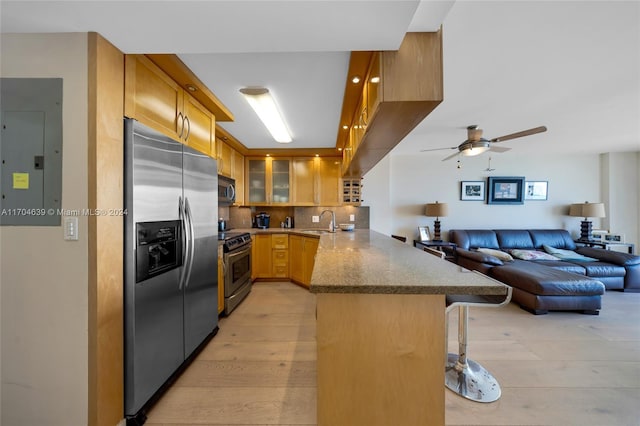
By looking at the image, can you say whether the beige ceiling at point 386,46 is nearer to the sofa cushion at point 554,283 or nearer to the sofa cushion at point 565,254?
the sofa cushion at point 554,283

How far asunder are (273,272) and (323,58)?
3364 mm

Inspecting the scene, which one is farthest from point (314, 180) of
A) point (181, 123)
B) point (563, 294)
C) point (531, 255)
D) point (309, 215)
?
point (531, 255)

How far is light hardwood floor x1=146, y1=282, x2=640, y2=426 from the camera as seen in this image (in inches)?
59.7

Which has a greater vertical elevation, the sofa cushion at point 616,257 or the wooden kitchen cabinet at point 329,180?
the wooden kitchen cabinet at point 329,180

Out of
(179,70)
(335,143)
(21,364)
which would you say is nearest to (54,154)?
(179,70)

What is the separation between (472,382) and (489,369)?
13.1 inches

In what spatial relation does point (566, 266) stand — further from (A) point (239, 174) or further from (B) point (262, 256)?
(A) point (239, 174)

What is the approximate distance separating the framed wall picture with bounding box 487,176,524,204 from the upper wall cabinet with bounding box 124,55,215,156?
553cm

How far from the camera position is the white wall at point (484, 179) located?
5176mm

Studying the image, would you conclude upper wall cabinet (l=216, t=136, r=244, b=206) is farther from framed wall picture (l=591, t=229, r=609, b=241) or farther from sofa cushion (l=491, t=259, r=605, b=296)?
framed wall picture (l=591, t=229, r=609, b=241)

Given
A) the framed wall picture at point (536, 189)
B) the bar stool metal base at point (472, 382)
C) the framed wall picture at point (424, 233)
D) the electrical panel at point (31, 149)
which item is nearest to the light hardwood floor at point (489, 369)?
the bar stool metal base at point (472, 382)

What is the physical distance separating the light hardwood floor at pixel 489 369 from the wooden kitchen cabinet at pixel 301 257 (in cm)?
90

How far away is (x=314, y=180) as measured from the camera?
4508 mm

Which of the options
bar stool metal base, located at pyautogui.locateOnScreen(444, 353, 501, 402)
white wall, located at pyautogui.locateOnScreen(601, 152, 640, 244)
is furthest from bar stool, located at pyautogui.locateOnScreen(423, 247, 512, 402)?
white wall, located at pyautogui.locateOnScreen(601, 152, 640, 244)
